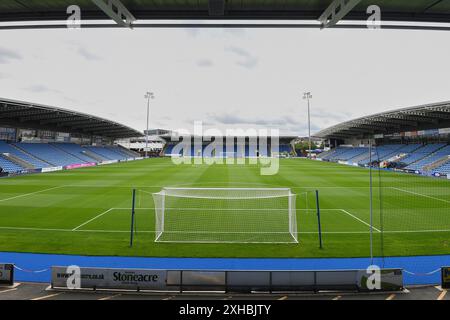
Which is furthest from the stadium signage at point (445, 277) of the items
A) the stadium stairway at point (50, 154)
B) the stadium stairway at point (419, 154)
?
the stadium stairway at point (50, 154)

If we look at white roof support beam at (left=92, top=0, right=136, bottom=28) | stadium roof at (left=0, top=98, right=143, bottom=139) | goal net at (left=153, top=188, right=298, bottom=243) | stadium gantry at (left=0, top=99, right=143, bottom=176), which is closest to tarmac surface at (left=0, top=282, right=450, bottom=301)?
goal net at (left=153, top=188, right=298, bottom=243)

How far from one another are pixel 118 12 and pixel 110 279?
7.17m

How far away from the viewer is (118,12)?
4852 millimetres

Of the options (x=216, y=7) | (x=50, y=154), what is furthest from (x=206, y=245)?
(x=50, y=154)

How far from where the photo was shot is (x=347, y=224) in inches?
599

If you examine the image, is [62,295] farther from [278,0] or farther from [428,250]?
[428,250]

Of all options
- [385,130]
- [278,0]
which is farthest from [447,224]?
[385,130]

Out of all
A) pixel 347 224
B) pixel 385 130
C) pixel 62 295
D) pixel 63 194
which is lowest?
pixel 62 295

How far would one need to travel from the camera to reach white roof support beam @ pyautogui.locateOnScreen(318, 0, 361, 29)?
4.47 meters

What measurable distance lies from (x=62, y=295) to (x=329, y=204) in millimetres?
17172

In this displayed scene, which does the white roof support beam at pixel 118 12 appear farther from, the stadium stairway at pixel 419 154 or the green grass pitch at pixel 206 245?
the stadium stairway at pixel 419 154

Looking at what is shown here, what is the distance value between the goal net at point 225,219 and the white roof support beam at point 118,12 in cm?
849

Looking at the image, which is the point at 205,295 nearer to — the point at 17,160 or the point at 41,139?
the point at 17,160

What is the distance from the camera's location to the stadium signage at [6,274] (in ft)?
27.6
